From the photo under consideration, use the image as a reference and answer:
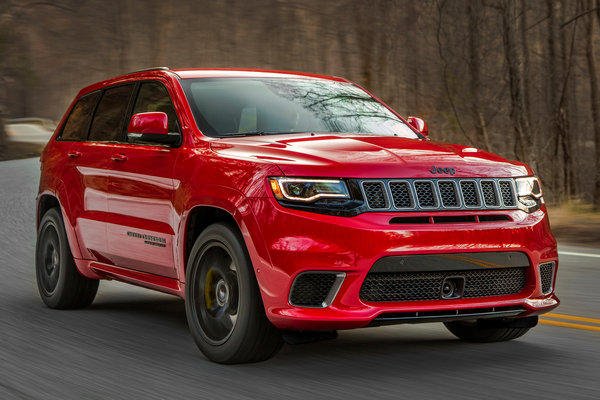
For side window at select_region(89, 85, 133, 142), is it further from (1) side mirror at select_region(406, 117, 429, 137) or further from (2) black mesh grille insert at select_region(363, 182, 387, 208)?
(2) black mesh grille insert at select_region(363, 182, 387, 208)

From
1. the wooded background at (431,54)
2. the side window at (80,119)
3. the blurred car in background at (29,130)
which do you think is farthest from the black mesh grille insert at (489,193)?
the blurred car in background at (29,130)

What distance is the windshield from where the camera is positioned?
21.3 ft

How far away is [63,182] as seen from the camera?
7.91 m

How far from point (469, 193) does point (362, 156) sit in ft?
2.08

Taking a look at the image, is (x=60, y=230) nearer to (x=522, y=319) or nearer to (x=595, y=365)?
(x=522, y=319)

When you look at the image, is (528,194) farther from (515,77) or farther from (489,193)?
(515,77)

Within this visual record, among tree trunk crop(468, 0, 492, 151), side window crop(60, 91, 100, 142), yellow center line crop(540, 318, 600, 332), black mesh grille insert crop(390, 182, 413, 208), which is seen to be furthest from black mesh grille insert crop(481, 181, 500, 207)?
tree trunk crop(468, 0, 492, 151)

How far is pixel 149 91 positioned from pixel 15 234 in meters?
6.96

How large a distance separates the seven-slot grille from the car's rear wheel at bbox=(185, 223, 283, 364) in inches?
32.0

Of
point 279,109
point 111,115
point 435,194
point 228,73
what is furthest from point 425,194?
point 111,115

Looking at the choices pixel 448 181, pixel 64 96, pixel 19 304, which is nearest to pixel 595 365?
pixel 448 181

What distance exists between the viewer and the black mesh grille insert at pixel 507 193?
557 centimetres

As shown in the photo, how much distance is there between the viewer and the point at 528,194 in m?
5.74

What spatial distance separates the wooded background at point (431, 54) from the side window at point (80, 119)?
10.2 meters
